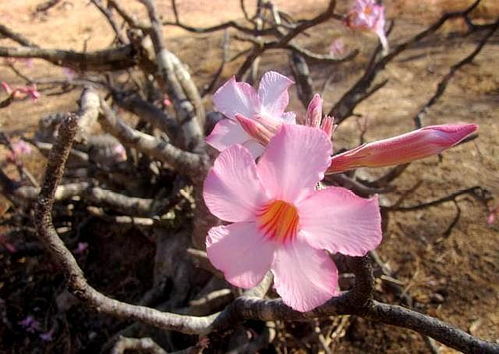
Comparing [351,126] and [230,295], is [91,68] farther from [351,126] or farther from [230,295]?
[351,126]

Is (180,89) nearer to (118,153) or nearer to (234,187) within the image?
(118,153)

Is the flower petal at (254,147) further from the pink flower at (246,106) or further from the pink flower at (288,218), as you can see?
the pink flower at (288,218)

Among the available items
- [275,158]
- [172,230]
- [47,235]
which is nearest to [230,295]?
[172,230]

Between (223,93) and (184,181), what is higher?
(223,93)

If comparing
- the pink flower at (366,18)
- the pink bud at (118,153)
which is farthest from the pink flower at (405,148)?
the pink bud at (118,153)

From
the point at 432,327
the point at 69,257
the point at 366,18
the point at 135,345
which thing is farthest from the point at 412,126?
the point at 69,257

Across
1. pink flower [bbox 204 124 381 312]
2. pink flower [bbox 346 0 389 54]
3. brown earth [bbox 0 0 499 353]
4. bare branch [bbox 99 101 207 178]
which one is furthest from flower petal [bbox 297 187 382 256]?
pink flower [bbox 346 0 389 54]

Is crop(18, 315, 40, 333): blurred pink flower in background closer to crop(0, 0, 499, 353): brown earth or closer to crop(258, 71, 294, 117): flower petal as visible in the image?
crop(0, 0, 499, 353): brown earth
